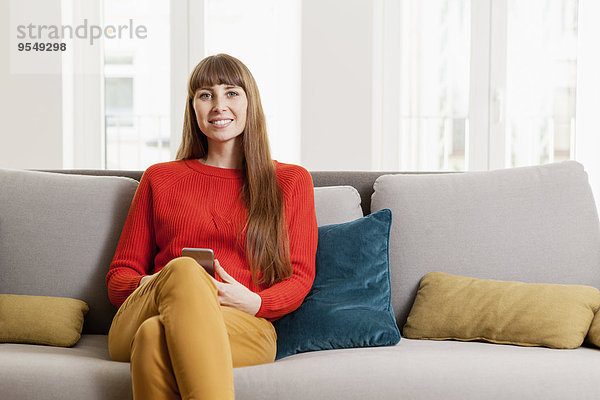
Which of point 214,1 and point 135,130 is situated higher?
point 214,1

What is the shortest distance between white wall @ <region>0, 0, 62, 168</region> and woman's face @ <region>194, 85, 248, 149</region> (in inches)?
90.9

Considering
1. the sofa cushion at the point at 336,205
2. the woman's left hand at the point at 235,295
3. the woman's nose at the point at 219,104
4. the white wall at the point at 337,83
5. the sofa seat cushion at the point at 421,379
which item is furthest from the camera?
the white wall at the point at 337,83

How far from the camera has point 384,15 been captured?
392 cm

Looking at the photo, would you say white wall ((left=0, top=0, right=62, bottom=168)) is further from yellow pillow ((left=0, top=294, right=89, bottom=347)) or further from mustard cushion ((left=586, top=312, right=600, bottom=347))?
mustard cushion ((left=586, top=312, right=600, bottom=347))

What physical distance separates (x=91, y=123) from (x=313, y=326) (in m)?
2.82

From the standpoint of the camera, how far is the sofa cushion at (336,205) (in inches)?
78.1

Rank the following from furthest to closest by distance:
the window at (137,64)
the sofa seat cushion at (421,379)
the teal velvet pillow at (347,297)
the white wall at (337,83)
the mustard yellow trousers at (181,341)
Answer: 1. the window at (137,64)
2. the white wall at (337,83)
3. the teal velvet pillow at (347,297)
4. the sofa seat cushion at (421,379)
5. the mustard yellow trousers at (181,341)

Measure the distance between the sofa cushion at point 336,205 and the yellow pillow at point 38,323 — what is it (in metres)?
0.79

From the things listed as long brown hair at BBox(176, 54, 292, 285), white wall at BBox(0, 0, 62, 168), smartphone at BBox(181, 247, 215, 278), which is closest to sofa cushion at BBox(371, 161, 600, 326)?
long brown hair at BBox(176, 54, 292, 285)

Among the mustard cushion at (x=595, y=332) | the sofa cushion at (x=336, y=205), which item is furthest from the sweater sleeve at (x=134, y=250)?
the mustard cushion at (x=595, y=332)

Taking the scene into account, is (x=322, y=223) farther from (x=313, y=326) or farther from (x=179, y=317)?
(x=179, y=317)

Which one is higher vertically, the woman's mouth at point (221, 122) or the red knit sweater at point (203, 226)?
the woman's mouth at point (221, 122)

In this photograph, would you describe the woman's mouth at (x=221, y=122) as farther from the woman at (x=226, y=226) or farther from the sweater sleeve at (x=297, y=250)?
the sweater sleeve at (x=297, y=250)

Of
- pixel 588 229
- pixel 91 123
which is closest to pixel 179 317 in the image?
pixel 588 229
